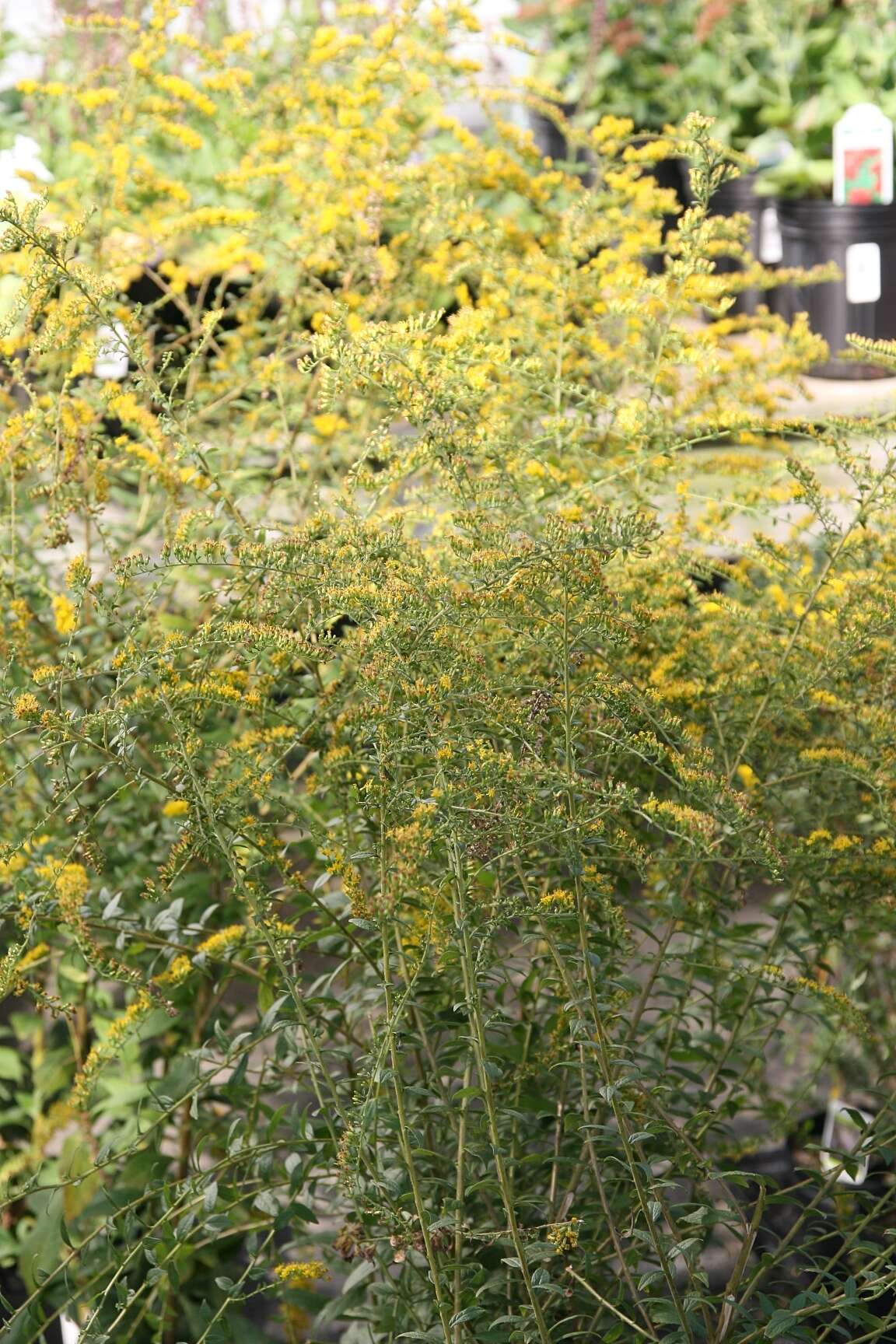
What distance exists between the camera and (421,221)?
2484 mm

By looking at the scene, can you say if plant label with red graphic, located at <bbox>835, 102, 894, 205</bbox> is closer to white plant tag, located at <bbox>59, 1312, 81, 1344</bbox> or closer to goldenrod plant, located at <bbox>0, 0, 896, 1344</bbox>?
goldenrod plant, located at <bbox>0, 0, 896, 1344</bbox>

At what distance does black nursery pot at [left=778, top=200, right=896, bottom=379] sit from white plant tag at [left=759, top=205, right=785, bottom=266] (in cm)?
39

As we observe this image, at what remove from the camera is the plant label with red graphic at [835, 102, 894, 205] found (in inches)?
154

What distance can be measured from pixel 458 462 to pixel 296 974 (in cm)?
50

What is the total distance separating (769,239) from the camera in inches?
205

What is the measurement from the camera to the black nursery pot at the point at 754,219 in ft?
16.7

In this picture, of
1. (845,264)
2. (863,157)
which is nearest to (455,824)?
(863,157)

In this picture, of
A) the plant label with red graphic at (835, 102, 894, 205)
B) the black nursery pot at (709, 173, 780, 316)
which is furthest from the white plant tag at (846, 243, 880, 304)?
the black nursery pot at (709, 173, 780, 316)

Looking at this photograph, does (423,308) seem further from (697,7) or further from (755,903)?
(697,7)

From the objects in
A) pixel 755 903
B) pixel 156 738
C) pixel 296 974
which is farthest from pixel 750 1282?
pixel 755 903

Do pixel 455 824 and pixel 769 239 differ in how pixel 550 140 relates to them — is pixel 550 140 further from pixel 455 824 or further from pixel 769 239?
pixel 455 824

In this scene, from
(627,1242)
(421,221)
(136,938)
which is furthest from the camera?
(421,221)

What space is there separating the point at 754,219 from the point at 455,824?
4.59 m

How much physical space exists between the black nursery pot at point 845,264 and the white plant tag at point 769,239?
394mm
